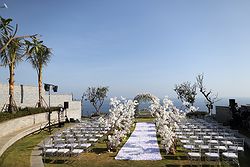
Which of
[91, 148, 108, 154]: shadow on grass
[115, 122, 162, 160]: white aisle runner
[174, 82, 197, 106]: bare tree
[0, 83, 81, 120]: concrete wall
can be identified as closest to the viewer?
[115, 122, 162, 160]: white aisle runner

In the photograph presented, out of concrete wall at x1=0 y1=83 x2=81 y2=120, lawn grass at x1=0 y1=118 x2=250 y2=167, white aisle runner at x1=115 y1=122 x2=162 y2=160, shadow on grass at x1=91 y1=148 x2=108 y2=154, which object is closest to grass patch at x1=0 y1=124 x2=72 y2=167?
lawn grass at x1=0 y1=118 x2=250 y2=167

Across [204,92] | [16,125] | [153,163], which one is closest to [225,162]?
[153,163]

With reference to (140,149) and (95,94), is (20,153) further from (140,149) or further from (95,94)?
(95,94)

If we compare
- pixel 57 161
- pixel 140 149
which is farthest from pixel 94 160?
pixel 140 149

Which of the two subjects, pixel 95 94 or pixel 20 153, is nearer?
pixel 20 153

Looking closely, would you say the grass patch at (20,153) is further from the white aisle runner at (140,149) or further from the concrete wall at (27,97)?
the concrete wall at (27,97)

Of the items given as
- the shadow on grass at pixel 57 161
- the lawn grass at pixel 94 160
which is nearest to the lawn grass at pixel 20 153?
the lawn grass at pixel 94 160

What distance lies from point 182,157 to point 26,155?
6.49m

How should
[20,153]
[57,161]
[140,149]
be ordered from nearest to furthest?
[57,161] < [20,153] < [140,149]

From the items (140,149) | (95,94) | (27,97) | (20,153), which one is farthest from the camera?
(95,94)

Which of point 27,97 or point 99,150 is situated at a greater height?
point 27,97

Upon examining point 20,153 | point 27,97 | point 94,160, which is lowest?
point 94,160

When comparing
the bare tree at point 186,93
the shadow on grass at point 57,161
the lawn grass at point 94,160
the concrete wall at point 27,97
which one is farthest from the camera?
the bare tree at point 186,93

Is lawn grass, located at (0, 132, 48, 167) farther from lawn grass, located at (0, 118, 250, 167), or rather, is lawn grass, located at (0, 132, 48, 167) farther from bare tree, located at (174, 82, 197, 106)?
bare tree, located at (174, 82, 197, 106)
